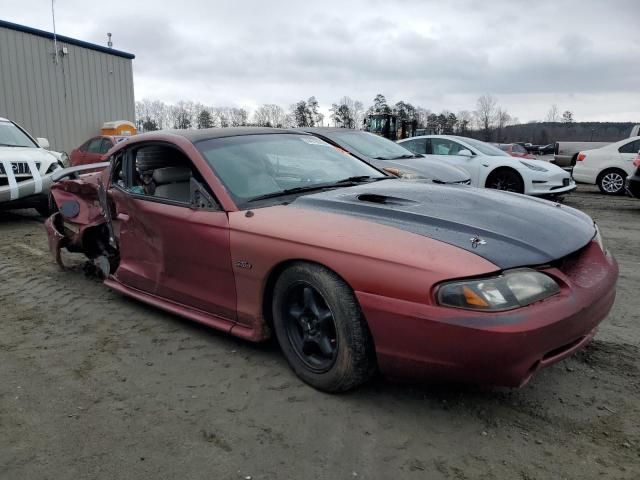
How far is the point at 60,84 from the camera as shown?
1986 centimetres

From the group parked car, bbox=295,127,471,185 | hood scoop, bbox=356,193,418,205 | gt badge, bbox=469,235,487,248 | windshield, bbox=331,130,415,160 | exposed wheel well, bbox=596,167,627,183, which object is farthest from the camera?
exposed wheel well, bbox=596,167,627,183

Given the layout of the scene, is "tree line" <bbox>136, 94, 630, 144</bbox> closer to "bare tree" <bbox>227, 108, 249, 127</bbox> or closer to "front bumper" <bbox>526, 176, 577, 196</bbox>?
"bare tree" <bbox>227, 108, 249, 127</bbox>

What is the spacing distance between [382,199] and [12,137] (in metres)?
8.10

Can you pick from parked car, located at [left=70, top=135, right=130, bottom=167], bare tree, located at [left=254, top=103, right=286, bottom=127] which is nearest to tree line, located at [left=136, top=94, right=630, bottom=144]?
bare tree, located at [left=254, top=103, right=286, bottom=127]

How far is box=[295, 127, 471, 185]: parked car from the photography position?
7520 millimetres

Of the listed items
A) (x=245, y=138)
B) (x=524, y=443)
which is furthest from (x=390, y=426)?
(x=245, y=138)

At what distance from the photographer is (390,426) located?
2596 mm

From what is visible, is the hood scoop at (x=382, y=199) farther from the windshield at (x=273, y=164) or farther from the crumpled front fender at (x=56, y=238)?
the crumpled front fender at (x=56, y=238)

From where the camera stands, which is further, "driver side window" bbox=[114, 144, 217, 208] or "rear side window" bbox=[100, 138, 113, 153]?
"rear side window" bbox=[100, 138, 113, 153]

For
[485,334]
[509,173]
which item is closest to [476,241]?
[485,334]

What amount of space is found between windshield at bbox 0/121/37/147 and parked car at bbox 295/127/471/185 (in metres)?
4.81

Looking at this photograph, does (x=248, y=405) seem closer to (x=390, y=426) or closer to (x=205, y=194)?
(x=390, y=426)

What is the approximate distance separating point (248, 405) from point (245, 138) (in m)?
1.91

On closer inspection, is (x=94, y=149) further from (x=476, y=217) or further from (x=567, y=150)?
(x=567, y=150)
